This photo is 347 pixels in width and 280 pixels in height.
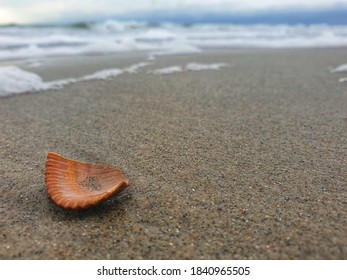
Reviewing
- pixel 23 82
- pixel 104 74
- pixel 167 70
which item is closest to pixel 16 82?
pixel 23 82

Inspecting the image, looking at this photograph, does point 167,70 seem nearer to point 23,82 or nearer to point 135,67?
point 135,67

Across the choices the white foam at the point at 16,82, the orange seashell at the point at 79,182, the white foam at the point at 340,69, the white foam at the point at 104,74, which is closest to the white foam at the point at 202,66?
the white foam at the point at 104,74

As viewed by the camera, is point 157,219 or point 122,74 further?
point 122,74

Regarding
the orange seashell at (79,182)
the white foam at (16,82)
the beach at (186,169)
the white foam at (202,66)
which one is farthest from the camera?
the white foam at (202,66)

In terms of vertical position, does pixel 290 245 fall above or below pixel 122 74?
below

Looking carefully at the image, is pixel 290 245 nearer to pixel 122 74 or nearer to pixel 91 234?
pixel 91 234

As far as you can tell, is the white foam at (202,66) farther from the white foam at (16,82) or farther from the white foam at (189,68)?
the white foam at (16,82)

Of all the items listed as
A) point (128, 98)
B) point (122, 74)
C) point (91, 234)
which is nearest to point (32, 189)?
point (91, 234)
